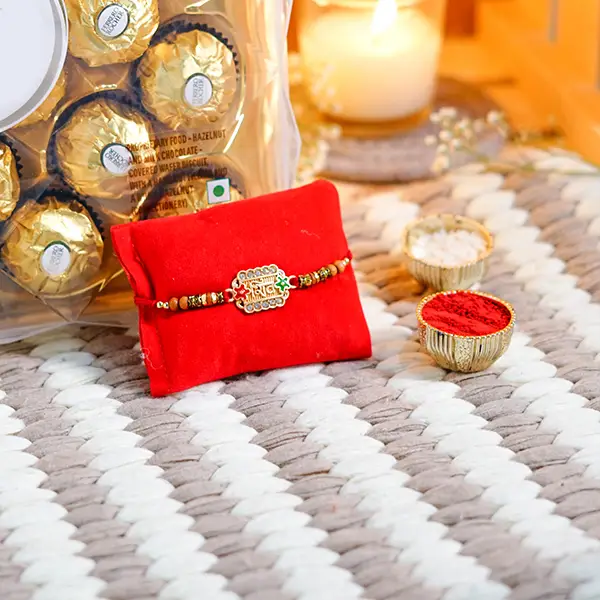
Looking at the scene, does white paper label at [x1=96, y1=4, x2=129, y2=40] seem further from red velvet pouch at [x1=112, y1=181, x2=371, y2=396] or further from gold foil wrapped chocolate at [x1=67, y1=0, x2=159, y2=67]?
red velvet pouch at [x1=112, y1=181, x2=371, y2=396]

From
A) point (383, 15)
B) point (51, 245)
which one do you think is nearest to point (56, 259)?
point (51, 245)

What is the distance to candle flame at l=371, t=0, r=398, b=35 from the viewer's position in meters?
1.02

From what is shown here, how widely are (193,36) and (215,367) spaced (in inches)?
10.5

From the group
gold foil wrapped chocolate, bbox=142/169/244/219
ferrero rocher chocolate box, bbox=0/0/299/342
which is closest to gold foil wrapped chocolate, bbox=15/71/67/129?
ferrero rocher chocolate box, bbox=0/0/299/342

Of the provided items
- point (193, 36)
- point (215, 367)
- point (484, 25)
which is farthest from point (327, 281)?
point (484, 25)

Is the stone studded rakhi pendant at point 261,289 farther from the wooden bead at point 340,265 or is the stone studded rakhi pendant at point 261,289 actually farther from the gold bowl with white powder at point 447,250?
the gold bowl with white powder at point 447,250

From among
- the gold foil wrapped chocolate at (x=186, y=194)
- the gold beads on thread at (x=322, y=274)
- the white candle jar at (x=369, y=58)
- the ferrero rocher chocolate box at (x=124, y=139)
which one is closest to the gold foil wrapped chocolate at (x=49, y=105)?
the ferrero rocher chocolate box at (x=124, y=139)

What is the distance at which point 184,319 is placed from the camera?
0.75 m

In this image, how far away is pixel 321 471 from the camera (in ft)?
2.21

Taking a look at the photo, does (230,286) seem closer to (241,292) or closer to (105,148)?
(241,292)

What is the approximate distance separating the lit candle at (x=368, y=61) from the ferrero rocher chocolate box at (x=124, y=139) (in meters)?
0.27

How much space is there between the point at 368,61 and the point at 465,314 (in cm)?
41

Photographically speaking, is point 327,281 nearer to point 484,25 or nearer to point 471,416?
point 471,416

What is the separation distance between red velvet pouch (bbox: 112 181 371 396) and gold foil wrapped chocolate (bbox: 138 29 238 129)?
0.29ft
